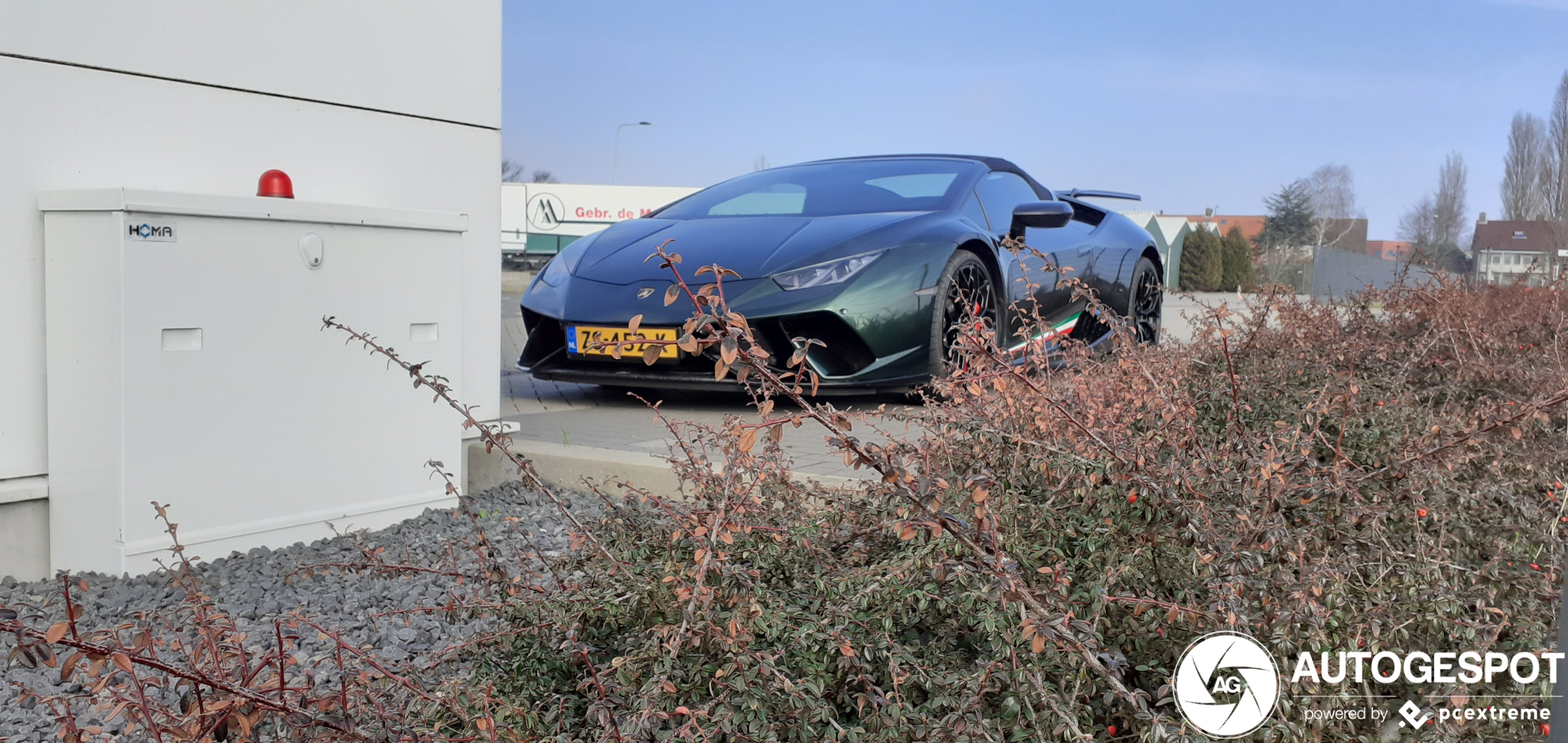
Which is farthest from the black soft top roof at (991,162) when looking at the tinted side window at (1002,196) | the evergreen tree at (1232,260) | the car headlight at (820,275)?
the evergreen tree at (1232,260)

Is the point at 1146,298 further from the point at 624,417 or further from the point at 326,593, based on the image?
the point at 326,593

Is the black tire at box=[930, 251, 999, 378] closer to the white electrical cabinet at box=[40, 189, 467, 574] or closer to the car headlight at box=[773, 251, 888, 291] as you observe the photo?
the car headlight at box=[773, 251, 888, 291]

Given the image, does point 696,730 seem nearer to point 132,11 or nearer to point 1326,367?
point 132,11

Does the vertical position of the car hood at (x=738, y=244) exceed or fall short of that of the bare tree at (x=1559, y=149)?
it falls short

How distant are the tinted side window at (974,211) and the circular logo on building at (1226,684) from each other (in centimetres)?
409

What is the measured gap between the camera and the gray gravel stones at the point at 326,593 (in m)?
2.26

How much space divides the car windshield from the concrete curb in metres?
2.17

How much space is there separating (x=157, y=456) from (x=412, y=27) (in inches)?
67.6

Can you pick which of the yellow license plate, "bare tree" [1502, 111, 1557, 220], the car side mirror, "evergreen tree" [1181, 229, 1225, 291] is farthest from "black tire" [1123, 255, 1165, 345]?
"evergreen tree" [1181, 229, 1225, 291]

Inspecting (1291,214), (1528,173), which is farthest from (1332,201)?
(1528,173)

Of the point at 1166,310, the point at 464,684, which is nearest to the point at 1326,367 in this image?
the point at 464,684

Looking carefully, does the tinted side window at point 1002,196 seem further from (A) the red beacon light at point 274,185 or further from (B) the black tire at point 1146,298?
(A) the red beacon light at point 274,185

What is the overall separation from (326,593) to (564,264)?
2.96m

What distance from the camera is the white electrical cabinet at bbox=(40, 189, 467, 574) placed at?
2857 millimetres
